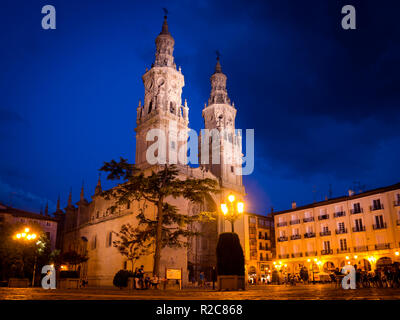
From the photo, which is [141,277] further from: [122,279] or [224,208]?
[224,208]

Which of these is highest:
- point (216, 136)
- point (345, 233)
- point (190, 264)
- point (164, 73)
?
point (164, 73)

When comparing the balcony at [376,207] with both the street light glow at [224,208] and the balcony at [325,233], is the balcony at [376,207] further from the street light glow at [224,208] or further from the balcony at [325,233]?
the street light glow at [224,208]

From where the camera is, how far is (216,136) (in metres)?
50.9

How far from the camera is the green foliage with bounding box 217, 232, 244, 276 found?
1459cm

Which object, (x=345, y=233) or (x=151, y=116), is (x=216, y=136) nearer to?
(x=151, y=116)

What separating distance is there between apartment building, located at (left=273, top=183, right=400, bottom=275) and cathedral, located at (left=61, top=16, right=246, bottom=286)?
1166 cm

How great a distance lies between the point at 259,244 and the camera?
60.1 metres

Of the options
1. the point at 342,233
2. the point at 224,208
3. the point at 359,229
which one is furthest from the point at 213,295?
the point at 342,233

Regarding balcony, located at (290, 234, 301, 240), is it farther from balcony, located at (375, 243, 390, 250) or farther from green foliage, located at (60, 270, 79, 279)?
green foliage, located at (60, 270, 79, 279)

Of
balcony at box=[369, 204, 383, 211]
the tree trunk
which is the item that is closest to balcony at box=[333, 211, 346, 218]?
balcony at box=[369, 204, 383, 211]

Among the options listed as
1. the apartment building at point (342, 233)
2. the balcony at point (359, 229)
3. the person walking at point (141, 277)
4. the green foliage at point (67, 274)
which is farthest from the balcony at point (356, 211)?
the green foliage at point (67, 274)
